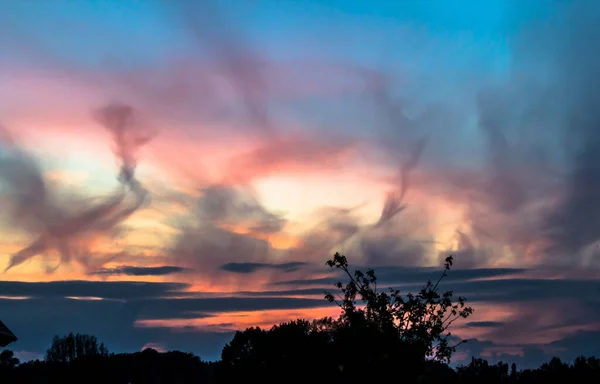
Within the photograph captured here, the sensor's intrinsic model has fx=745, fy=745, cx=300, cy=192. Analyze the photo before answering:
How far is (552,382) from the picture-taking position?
95250 millimetres

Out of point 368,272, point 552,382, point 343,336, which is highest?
point 368,272

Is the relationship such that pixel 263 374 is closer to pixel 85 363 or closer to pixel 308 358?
pixel 308 358

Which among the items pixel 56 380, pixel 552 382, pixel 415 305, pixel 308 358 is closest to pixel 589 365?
pixel 552 382

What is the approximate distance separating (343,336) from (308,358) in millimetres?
50473

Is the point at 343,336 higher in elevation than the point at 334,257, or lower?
lower

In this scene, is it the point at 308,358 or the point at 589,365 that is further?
the point at 589,365

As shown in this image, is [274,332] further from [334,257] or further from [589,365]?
[334,257]

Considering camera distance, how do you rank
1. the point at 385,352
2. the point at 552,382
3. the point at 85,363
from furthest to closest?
the point at 85,363, the point at 552,382, the point at 385,352

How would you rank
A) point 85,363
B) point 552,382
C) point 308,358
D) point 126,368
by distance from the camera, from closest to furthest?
point 308,358
point 552,382
point 85,363
point 126,368

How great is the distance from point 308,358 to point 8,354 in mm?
125295

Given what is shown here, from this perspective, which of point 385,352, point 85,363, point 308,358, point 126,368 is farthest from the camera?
point 126,368

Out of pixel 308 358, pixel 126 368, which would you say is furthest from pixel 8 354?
pixel 308 358

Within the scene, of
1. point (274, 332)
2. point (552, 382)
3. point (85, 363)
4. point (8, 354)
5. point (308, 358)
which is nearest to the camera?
point (308, 358)

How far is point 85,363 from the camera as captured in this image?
506 ft
